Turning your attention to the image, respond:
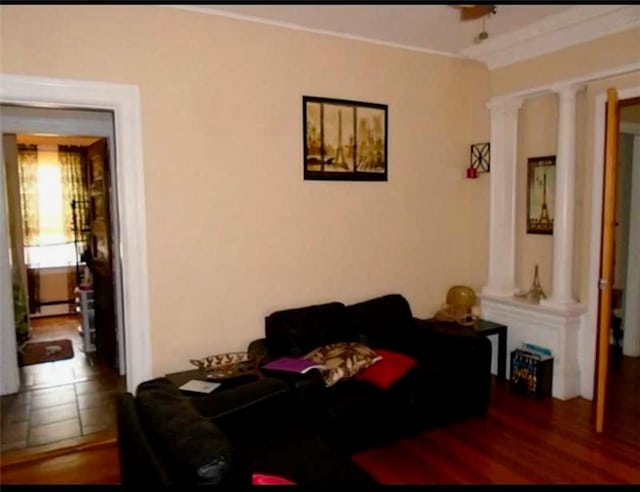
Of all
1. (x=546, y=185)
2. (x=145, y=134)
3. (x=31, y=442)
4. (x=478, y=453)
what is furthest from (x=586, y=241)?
(x=31, y=442)

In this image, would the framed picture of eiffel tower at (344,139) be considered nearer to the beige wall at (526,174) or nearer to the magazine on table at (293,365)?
the beige wall at (526,174)

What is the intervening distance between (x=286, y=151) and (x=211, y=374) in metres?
1.56

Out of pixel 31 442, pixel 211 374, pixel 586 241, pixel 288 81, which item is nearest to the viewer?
pixel 211 374

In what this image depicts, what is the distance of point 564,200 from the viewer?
3.59m

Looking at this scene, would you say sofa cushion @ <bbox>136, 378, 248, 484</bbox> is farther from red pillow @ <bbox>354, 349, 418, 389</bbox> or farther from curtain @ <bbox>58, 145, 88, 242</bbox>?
curtain @ <bbox>58, 145, 88, 242</bbox>

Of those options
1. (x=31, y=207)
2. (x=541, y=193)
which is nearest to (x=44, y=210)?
(x=31, y=207)

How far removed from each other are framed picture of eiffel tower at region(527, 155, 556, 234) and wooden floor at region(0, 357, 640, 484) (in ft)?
4.62

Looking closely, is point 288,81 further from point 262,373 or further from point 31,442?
point 31,442

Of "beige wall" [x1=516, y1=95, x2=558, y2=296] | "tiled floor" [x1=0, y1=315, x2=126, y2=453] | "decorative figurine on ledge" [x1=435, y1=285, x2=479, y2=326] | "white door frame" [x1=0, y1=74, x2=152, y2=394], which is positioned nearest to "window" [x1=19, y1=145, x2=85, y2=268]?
"tiled floor" [x1=0, y1=315, x2=126, y2=453]

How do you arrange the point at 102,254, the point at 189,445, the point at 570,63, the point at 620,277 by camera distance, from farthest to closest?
the point at 620,277 < the point at 102,254 < the point at 570,63 < the point at 189,445

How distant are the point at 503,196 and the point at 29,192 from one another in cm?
612

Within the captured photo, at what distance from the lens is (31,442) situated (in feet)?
10.1

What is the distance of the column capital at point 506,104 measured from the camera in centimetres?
394

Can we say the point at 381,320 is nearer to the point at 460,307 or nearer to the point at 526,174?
the point at 460,307
